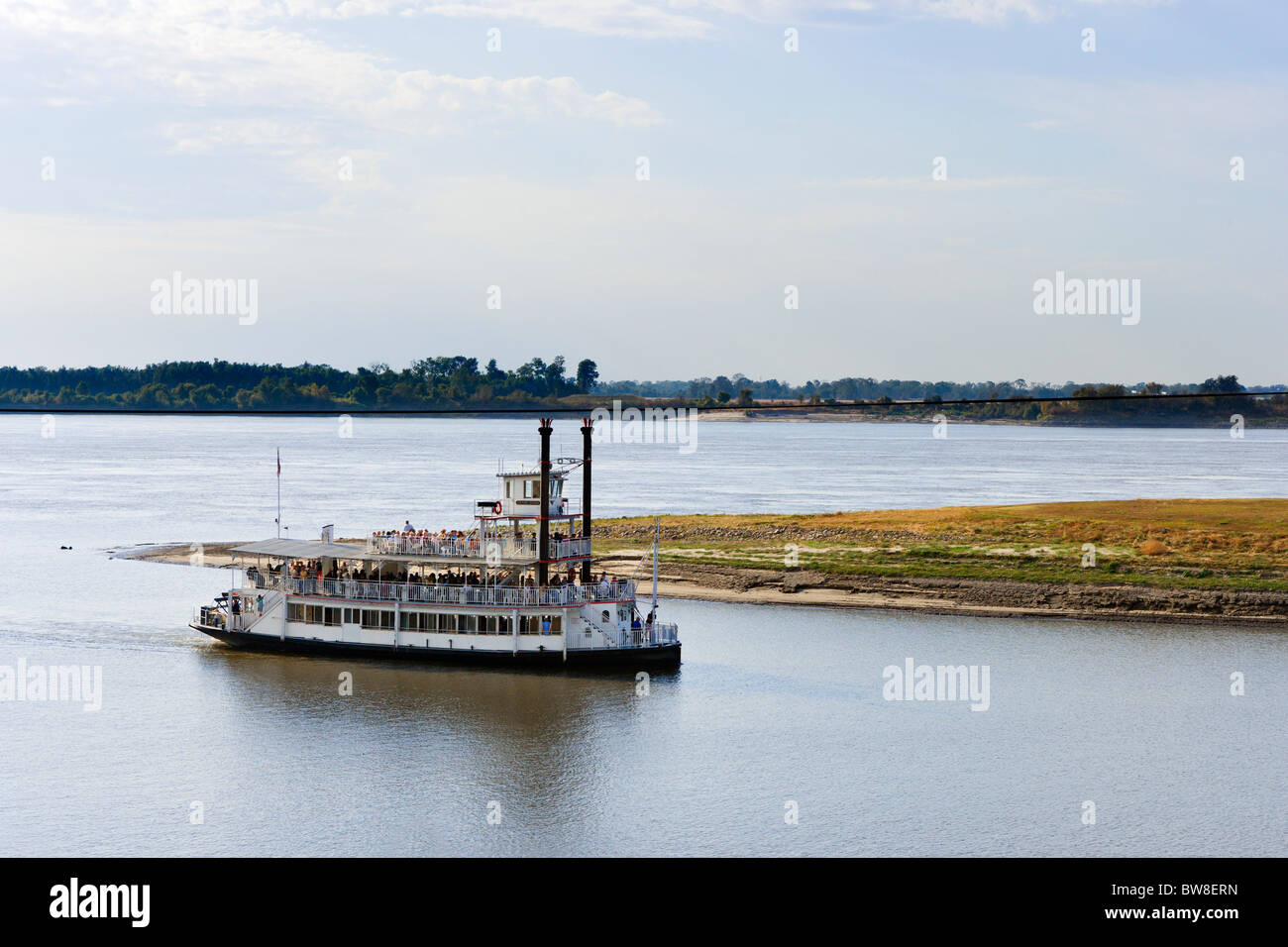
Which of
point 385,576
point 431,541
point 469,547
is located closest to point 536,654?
point 469,547

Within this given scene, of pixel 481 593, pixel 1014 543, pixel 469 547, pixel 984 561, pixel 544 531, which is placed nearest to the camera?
pixel 481 593

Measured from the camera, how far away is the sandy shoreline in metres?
69.0

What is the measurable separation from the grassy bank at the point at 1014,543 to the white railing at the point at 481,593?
2442 cm

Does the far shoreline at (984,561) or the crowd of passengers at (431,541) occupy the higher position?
the crowd of passengers at (431,541)

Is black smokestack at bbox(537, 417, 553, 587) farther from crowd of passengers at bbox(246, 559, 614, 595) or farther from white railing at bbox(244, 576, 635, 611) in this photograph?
white railing at bbox(244, 576, 635, 611)

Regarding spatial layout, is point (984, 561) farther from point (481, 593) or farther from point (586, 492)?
point (481, 593)

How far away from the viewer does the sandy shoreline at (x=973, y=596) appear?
6900 centimetres

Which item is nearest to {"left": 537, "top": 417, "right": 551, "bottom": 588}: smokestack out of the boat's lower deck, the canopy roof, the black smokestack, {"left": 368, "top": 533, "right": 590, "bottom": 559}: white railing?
the black smokestack

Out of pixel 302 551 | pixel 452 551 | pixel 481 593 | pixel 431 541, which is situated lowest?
pixel 481 593

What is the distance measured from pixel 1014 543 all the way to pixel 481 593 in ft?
134

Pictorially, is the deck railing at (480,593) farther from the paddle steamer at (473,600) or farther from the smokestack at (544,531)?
the smokestack at (544,531)

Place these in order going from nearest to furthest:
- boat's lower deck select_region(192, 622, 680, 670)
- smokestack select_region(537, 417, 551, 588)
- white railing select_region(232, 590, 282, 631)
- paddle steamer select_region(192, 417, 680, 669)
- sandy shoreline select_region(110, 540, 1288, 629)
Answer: boat's lower deck select_region(192, 622, 680, 670) → paddle steamer select_region(192, 417, 680, 669) → smokestack select_region(537, 417, 551, 588) → white railing select_region(232, 590, 282, 631) → sandy shoreline select_region(110, 540, 1288, 629)

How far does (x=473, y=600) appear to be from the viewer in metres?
56.7

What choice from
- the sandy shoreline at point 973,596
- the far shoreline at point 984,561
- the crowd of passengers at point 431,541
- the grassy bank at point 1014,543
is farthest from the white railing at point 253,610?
the grassy bank at point 1014,543
